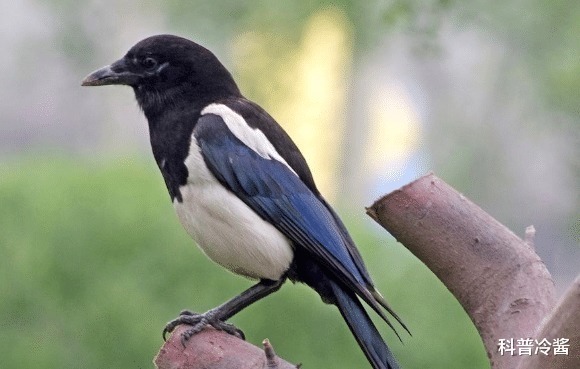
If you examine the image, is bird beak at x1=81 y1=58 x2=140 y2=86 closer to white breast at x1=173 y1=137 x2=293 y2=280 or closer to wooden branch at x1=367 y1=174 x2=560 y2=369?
white breast at x1=173 y1=137 x2=293 y2=280

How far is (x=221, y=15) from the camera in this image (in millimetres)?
4191

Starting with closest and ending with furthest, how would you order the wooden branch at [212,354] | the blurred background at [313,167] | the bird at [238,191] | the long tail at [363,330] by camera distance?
the wooden branch at [212,354]
the long tail at [363,330]
the bird at [238,191]
the blurred background at [313,167]

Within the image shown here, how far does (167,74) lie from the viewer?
8.24 feet

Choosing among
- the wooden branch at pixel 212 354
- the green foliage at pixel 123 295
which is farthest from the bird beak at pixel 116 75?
the green foliage at pixel 123 295

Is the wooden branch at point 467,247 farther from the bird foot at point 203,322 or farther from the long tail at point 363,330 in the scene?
the bird foot at point 203,322

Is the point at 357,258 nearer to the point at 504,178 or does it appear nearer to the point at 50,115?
the point at 504,178

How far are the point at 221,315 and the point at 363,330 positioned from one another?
278 millimetres

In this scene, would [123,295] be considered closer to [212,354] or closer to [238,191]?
[238,191]

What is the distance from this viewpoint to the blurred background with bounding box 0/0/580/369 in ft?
11.0

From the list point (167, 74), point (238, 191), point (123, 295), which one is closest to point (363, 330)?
point (238, 191)

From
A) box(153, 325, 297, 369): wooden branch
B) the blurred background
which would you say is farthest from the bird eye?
box(153, 325, 297, 369): wooden branch

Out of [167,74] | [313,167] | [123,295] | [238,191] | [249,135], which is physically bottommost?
[123,295]

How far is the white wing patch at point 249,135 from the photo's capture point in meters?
2.41

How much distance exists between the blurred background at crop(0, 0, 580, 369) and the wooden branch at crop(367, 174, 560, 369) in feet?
0.39
